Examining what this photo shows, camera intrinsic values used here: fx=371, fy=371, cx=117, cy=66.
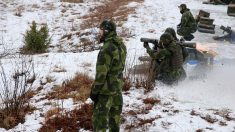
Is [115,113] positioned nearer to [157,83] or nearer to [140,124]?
[140,124]

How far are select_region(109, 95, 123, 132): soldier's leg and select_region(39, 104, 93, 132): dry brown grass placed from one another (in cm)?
81

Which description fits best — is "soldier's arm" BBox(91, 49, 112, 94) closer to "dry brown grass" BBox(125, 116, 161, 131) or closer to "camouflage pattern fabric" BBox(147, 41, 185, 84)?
"dry brown grass" BBox(125, 116, 161, 131)

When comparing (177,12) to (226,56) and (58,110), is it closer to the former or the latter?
(226,56)

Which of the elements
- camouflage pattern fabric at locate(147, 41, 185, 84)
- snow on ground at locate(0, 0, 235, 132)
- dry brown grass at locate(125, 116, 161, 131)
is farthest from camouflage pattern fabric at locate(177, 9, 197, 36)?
dry brown grass at locate(125, 116, 161, 131)

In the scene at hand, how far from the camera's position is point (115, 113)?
562 centimetres

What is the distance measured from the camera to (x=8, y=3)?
23.7m

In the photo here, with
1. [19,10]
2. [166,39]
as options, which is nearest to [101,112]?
[166,39]

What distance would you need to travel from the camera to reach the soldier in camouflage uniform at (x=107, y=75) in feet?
16.9

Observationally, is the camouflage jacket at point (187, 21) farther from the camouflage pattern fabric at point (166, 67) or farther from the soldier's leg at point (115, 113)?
the soldier's leg at point (115, 113)

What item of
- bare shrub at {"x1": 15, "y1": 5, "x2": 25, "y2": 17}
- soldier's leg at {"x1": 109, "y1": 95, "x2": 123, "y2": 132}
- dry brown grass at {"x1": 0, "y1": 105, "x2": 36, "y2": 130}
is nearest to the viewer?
soldier's leg at {"x1": 109, "y1": 95, "x2": 123, "y2": 132}

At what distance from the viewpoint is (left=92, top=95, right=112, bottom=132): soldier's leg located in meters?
5.34

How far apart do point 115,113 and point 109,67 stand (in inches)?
31.6

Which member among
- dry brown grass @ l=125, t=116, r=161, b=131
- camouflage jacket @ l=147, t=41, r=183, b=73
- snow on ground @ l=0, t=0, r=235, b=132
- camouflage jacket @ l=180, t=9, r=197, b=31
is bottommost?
dry brown grass @ l=125, t=116, r=161, b=131

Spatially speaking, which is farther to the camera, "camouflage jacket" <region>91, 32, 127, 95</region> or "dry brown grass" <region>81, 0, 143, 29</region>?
"dry brown grass" <region>81, 0, 143, 29</region>
